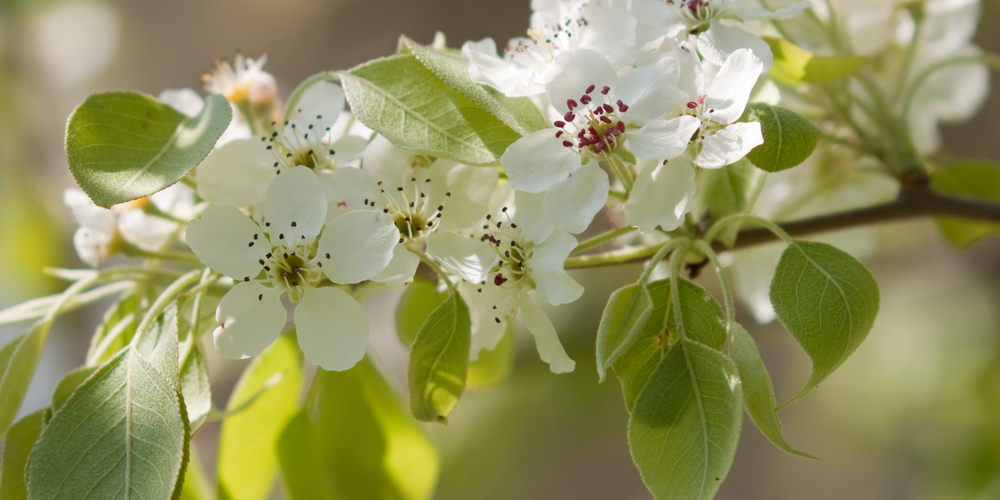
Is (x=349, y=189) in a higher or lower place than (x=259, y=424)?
higher

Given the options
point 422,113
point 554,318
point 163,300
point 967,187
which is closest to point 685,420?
point 422,113

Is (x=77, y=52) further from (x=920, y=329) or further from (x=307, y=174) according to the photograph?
(x=920, y=329)

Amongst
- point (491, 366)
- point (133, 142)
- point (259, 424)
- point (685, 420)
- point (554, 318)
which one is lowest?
point (554, 318)

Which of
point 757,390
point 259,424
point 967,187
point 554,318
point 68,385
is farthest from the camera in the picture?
point 554,318

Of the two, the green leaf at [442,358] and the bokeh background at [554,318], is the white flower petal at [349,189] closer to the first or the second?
the green leaf at [442,358]

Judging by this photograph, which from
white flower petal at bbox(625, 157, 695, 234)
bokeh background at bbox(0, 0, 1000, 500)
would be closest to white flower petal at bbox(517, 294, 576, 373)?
white flower petal at bbox(625, 157, 695, 234)

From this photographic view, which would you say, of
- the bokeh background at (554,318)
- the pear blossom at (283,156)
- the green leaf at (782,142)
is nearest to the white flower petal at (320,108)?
the pear blossom at (283,156)

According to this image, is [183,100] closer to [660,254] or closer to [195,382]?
[195,382]
